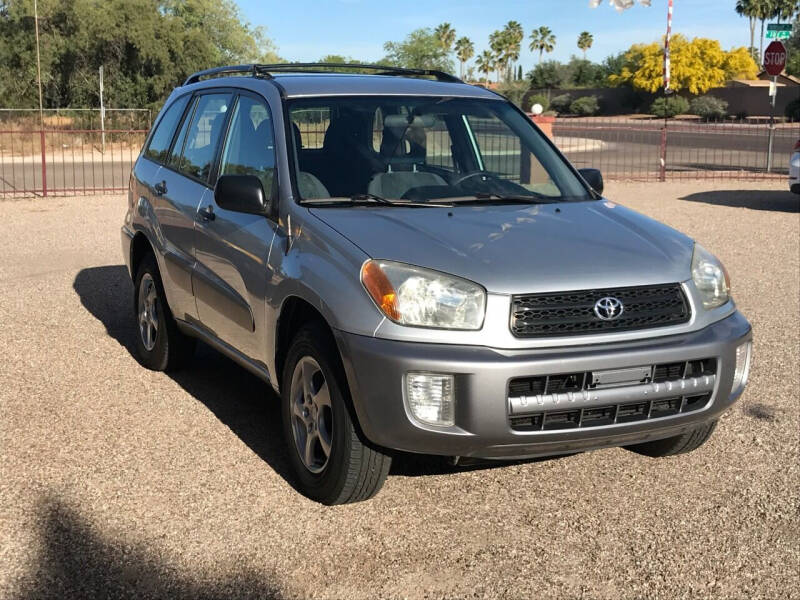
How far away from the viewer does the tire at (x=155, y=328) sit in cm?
645

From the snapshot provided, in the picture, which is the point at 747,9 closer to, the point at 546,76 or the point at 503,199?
the point at 546,76

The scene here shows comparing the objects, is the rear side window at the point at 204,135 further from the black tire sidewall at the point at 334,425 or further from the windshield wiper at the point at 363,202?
the black tire sidewall at the point at 334,425

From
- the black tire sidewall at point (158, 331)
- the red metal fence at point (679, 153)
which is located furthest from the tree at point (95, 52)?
the black tire sidewall at point (158, 331)

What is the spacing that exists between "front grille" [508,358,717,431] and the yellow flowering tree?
71506mm

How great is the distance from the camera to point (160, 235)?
248 inches

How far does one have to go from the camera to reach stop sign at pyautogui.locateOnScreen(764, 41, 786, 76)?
22.2 metres

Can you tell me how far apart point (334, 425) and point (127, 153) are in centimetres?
2663

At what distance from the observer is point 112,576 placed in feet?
12.6

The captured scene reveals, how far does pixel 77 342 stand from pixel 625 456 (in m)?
4.36

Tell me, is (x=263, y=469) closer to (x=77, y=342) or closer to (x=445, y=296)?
(x=445, y=296)

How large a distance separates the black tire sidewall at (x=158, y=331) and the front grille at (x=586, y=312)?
313cm

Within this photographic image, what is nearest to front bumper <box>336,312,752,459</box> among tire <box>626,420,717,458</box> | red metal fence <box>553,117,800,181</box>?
tire <box>626,420,717,458</box>

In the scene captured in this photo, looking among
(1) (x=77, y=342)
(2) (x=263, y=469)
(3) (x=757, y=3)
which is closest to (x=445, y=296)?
(2) (x=263, y=469)

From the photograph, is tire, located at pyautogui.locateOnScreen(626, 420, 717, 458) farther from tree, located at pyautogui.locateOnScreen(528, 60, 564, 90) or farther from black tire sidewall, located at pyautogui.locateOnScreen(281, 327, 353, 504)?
tree, located at pyautogui.locateOnScreen(528, 60, 564, 90)
